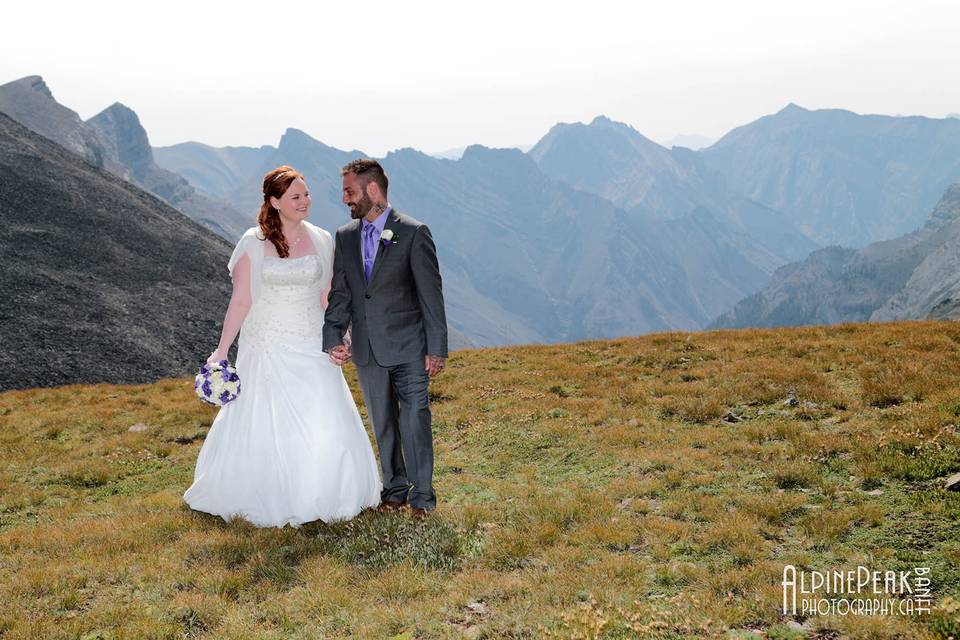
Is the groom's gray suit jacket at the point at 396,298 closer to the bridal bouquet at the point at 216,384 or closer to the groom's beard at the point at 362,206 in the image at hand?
the groom's beard at the point at 362,206

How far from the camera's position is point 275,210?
8.62 m

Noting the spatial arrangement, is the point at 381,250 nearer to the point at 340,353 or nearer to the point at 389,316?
the point at 389,316

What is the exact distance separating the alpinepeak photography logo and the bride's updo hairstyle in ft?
22.9

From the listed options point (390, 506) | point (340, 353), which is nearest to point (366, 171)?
point (340, 353)

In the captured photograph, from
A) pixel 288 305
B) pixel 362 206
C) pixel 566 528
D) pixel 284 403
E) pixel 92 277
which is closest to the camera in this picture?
pixel 566 528

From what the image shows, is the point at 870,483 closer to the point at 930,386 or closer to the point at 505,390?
the point at 930,386

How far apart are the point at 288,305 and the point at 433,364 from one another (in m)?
2.26

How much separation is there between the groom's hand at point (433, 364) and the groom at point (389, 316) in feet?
0.04

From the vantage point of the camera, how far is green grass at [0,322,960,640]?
565 cm

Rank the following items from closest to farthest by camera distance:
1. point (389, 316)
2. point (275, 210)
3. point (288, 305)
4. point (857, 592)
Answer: point (857, 592) < point (389, 316) < point (275, 210) < point (288, 305)

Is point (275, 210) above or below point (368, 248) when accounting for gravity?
above

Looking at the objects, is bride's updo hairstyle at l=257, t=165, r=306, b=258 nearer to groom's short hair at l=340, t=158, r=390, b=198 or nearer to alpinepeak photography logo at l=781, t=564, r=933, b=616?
groom's short hair at l=340, t=158, r=390, b=198

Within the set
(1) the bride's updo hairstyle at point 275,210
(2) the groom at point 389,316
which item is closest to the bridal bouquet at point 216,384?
(2) the groom at point 389,316

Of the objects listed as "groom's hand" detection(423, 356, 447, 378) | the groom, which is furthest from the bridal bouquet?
"groom's hand" detection(423, 356, 447, 378)
